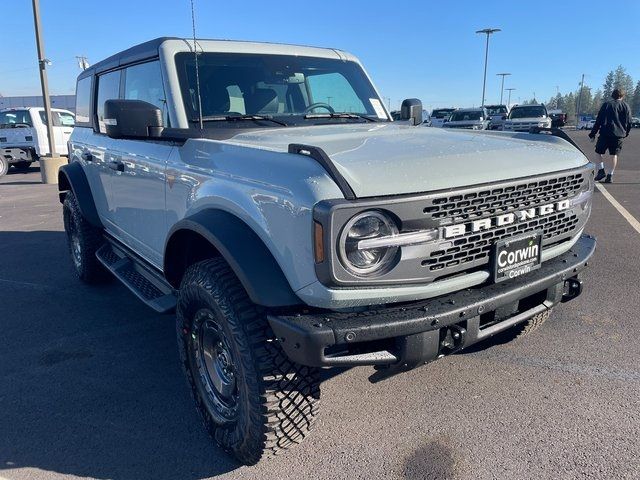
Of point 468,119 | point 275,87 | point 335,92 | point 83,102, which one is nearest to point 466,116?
point 468,119

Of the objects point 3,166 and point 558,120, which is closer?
point 558,120

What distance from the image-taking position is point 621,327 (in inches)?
151

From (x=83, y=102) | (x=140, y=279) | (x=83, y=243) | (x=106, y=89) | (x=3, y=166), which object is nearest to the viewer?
(x=140, y=279)

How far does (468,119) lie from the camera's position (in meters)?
23.1

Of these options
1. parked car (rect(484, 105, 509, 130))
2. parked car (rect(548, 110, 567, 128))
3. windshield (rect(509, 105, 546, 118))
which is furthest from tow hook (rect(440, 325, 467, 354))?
parked car (rect(484, 105, 509, 130))

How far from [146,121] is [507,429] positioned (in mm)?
2479

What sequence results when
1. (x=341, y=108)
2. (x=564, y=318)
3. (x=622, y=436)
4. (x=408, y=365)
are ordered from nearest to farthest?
(x=408, y=365)
(x=622, y=436)
(x=341, y=108)
(x=564, y=318)

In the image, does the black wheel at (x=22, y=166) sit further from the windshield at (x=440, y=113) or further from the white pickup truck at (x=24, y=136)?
the windshield at (x=440, y=113)

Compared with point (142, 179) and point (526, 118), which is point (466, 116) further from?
point (142, 179)

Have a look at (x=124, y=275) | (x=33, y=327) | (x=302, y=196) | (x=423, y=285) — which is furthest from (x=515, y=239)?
(x=33, y=327)

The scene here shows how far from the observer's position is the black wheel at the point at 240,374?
224cm

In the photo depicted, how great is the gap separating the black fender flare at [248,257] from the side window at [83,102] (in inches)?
126

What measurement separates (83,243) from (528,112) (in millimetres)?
22182

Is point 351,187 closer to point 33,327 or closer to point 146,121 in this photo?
point 146,121
